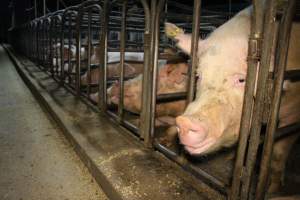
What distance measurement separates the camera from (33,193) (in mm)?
1979

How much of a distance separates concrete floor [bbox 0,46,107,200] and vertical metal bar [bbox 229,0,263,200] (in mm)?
957

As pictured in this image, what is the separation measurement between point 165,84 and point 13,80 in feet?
15.4

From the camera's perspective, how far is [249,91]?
4.43 ft

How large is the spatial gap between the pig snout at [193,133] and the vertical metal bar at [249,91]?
0.20 meters

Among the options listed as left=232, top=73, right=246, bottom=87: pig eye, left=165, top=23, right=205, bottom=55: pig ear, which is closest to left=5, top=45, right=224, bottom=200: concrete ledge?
left=232, top=73, right=246, bottom=87: pig eye

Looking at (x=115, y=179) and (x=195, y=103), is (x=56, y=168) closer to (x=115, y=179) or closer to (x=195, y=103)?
(x=115, y=179)

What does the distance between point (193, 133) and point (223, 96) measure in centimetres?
36

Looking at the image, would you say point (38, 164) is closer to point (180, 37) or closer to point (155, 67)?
point (155, 67)

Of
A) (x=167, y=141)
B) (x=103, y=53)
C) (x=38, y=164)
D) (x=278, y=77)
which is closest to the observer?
(x=278, y=77)

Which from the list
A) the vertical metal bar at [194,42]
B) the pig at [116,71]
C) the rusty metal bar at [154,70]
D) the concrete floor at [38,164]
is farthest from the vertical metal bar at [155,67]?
the pig at [116,71]

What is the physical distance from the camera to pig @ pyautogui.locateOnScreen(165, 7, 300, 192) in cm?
156

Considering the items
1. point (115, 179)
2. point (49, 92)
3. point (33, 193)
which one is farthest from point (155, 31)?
point (49, 92)

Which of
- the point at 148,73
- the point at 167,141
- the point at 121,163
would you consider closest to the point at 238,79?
the point at 148,73

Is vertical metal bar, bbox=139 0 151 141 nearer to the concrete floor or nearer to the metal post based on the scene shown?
the metal post
